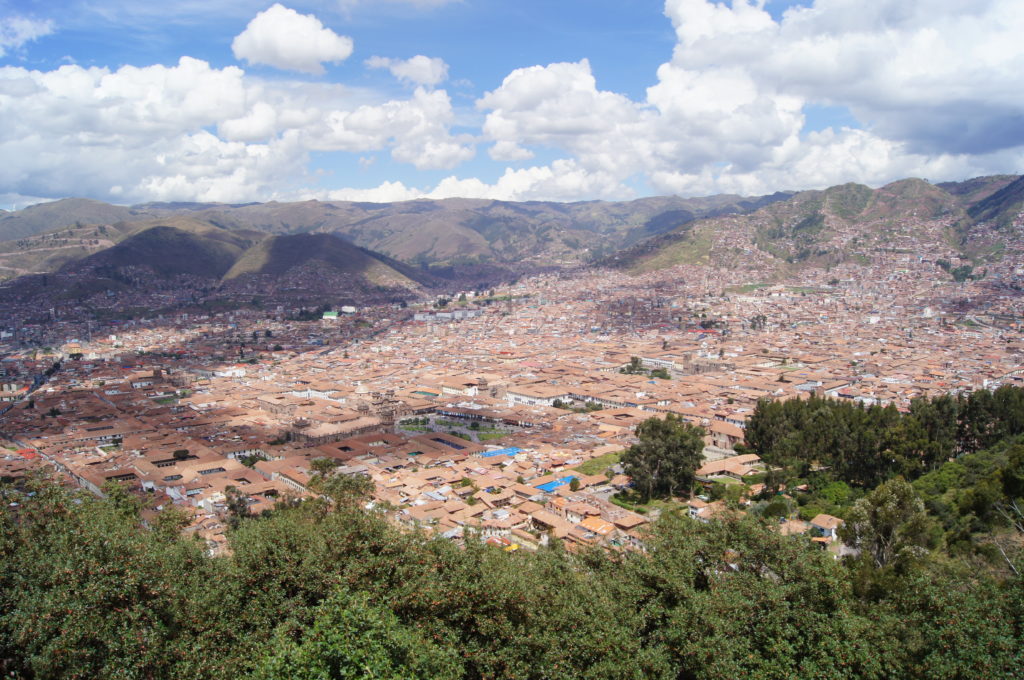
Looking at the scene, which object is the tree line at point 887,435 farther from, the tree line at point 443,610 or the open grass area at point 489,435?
the open grass area at point 489,435

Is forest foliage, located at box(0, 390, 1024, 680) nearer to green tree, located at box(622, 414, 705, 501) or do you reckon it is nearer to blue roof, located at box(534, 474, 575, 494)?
green tree, located at box(622, 414, 705, 501)

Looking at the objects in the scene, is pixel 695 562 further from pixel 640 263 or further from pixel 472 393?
pixel 640 263

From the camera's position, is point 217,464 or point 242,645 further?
point 217,464

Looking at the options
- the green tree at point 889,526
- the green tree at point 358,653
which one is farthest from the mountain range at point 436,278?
the green tree at point 358,653

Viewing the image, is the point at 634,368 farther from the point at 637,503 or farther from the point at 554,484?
the point at 637,503

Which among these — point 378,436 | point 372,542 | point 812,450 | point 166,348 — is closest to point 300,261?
point 166,348

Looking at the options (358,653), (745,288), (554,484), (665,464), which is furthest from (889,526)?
(745,288)
